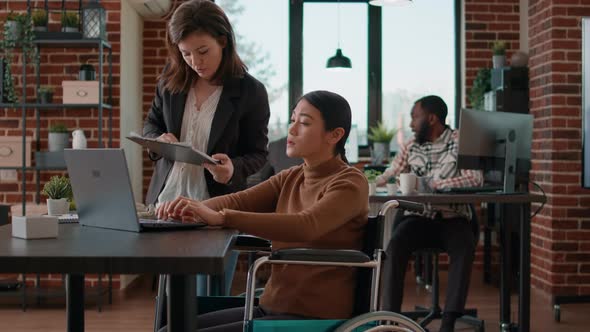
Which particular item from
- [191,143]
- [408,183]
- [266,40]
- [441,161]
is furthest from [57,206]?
[266,40]

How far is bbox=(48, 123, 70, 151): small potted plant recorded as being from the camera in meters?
5.11

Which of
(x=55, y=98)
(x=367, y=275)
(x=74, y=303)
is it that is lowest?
(x=74, y=303)

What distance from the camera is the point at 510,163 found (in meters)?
4.07

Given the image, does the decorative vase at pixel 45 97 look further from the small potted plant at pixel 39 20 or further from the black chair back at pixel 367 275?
the black chair back at pixel 367 275

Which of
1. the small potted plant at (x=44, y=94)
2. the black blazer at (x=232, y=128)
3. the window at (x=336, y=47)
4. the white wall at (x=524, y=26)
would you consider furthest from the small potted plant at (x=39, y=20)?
the white wall at (x=524, y=26)

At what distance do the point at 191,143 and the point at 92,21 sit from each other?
277cm

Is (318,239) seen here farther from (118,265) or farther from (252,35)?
(252,35)

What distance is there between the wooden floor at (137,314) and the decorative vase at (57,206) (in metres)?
2.04

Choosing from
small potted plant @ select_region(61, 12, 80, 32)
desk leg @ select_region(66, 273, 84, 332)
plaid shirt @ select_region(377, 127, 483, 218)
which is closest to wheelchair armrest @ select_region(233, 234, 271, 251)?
desk leg @ select_region(66, 273, 84, 332)

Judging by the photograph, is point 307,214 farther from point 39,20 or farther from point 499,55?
point 499,55

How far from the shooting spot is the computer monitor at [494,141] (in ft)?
13.4

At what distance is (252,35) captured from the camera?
6680 millimetres

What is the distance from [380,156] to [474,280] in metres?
1.19

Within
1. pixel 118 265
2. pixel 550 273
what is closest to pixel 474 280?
pixel 550 273
